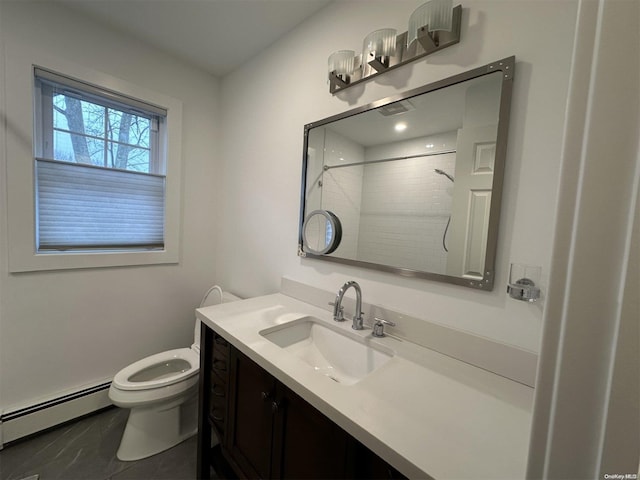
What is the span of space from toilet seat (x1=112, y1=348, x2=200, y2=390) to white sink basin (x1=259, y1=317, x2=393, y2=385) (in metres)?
0.72

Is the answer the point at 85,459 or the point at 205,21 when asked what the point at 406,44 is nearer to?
the point at 205,21

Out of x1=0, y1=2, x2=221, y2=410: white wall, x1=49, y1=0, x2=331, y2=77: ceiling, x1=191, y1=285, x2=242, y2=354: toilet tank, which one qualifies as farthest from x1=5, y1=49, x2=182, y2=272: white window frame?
x1=191, y1=285, x2=242, y2=354: toilet tank

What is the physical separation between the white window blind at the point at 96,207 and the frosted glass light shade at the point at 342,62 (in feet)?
4.79

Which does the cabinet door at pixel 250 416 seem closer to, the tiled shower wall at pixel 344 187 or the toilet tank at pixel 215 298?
the tiled shower wall at pixel 344 187

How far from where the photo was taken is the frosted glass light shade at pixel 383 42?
41.6 inches

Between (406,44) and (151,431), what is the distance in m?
2.30

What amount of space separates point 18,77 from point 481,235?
2.36 m

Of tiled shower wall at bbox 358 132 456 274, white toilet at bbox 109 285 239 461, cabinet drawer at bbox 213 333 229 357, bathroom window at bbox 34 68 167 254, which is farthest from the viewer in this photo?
bathroom window at bbox 34 68 167 254

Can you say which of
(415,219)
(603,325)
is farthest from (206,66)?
(603,325)

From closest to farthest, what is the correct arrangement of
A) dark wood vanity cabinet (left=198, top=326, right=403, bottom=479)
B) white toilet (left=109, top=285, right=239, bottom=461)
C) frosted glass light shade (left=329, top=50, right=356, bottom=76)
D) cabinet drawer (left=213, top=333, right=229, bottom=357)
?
dark wood vanity cabinet (left=198, top=326, right=403, bottom=479)
cabinet drawer (left=213, top=333, right=229, bottom=357)
frosted glass light shade (left=329, top=50, right=356, bottom=76)
white toilet (left=109, top=285, right=239, bottom=461)

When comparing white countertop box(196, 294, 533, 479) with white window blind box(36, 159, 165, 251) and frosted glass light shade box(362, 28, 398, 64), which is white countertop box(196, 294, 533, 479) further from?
white window blind box(36, 159, 165, 251)

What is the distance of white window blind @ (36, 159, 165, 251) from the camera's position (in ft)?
4.92

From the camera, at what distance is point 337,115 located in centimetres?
130

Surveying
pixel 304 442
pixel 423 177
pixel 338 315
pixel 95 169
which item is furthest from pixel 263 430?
pixel 95 169
